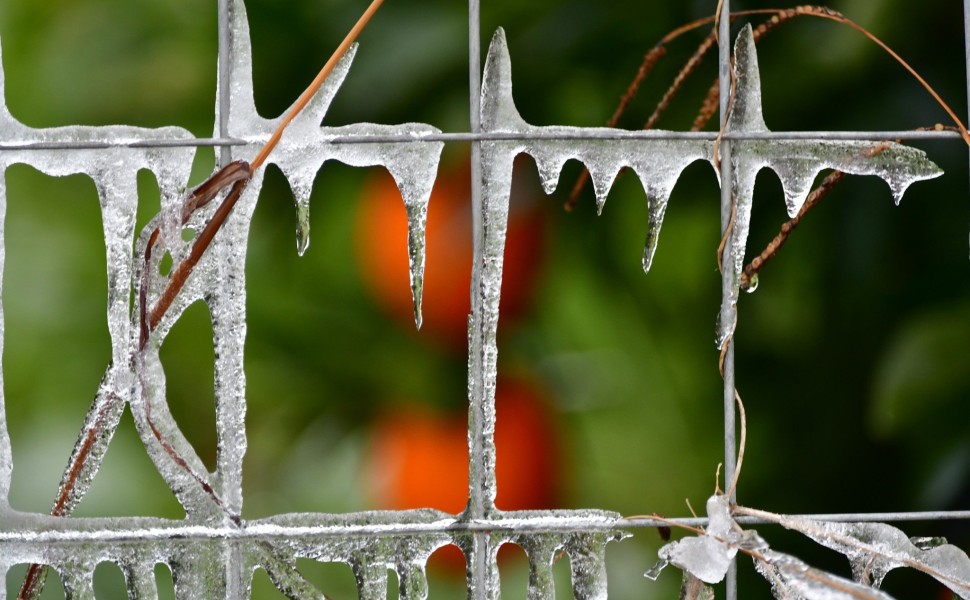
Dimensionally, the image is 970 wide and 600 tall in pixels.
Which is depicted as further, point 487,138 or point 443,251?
point 443,251

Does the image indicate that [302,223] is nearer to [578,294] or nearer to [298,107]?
[298,107]

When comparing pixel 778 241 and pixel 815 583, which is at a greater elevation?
pixel 778 241

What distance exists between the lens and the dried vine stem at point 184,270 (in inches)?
12.3

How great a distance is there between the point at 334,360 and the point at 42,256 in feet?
0.60

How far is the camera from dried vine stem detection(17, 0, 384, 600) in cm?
31

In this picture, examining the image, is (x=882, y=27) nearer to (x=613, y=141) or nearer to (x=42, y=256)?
(x=613, y=141)

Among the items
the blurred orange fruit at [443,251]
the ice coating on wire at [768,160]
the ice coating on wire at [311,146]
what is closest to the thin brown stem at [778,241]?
the ice coating on wire at [768,160]

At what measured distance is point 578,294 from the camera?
61 cm

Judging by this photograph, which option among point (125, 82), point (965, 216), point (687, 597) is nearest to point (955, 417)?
point (965, 216)

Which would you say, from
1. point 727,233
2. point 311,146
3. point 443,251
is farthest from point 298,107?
point 443,251

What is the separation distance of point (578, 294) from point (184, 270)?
0.33 meters

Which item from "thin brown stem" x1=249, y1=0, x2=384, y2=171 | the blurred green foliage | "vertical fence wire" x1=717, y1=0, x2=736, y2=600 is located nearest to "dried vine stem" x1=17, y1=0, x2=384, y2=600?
"thin brown stem" x1=249, y1=0, x2=384, y2=171

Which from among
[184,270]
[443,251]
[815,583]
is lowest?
[815,583]

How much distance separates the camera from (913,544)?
0.34 metres
